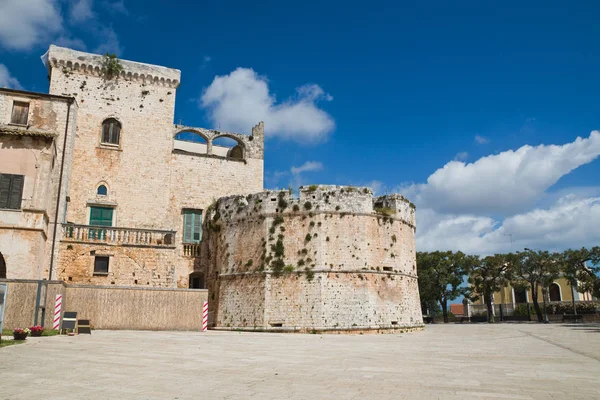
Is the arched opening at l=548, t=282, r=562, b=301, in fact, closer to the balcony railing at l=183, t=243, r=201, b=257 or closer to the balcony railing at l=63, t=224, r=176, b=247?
the balcony railing at l=183, t=243, r=201, b=257

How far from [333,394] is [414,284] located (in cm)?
2267

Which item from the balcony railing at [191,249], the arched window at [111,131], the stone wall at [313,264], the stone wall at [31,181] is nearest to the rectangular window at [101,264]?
the stone wall at [31,181]

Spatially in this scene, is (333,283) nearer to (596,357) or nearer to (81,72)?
(596,357)

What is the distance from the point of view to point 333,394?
7.53 metres

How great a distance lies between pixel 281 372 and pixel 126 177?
70.1 ft

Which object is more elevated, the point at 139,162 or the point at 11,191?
the point at 139,162

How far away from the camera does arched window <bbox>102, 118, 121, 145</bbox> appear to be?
28266 millimetres

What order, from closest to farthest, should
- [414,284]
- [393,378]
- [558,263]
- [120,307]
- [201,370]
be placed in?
[393,378]
[201,370]
[120,307]
[414,284]
[558,263]

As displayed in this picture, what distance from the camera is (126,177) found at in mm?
28219

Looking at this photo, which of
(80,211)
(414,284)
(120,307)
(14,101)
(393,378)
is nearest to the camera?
(393,378)

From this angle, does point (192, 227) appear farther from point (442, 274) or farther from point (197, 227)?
point (442, 274)

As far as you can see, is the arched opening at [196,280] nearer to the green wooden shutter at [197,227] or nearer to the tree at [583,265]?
the green wooden shutter at [197,227]

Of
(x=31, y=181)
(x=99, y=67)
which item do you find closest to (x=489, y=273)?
(x=99, y=67)

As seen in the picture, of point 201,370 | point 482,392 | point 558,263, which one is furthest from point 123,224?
point 558,263
